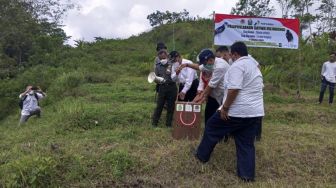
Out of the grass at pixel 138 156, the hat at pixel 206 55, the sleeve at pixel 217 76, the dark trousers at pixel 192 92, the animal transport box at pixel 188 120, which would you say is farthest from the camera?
the dark trousers at pixel 192 92

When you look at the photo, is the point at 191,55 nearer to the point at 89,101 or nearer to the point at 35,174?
the point at 89,101

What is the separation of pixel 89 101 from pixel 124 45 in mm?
13241

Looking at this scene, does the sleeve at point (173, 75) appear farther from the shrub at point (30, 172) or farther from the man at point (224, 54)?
the shrub at point (30, 172)

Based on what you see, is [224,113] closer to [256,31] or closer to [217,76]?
[217,76]

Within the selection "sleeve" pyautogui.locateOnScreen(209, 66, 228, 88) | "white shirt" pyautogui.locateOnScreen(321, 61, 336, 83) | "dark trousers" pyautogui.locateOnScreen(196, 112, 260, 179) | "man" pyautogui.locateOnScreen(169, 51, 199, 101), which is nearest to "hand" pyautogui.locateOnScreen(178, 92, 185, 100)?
"man" pyautogui.locateOnScreen(169, 51, 199, 101)

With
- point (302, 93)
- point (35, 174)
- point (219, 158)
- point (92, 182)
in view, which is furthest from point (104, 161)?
point (302, 93)

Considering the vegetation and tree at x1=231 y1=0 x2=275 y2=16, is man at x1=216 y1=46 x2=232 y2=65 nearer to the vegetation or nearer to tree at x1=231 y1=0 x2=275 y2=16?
A: the vegetation

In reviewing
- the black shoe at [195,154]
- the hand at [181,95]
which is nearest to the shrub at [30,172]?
the black shoe at [195,154]

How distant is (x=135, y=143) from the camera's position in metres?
6.54

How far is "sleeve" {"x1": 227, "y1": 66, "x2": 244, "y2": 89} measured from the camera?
520 centimetres

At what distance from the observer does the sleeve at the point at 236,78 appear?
520 cm

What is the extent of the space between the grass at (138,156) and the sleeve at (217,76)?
0.87 metres

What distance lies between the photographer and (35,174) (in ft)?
16.2

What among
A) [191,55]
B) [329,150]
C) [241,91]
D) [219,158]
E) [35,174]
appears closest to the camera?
[35,174]
